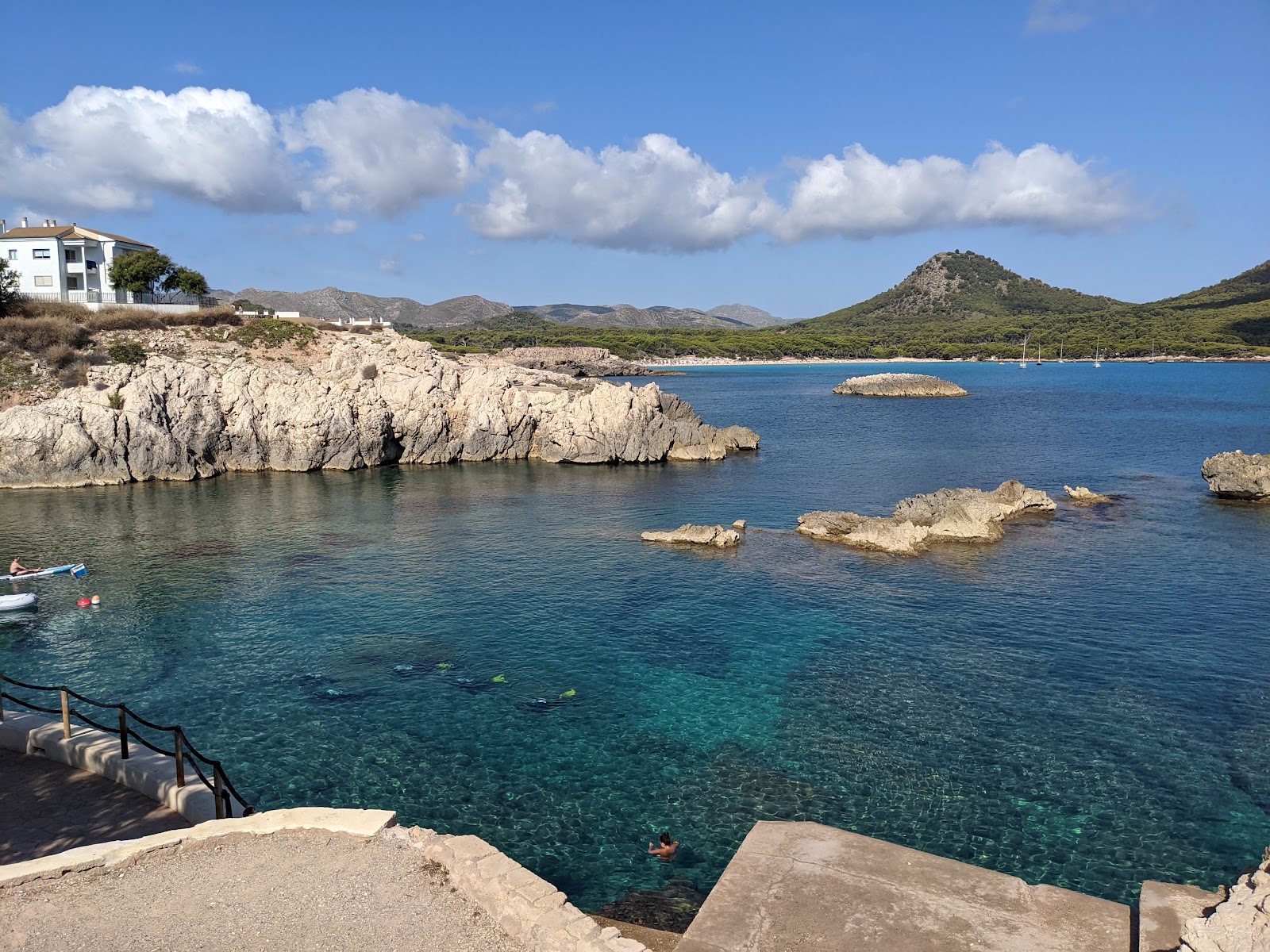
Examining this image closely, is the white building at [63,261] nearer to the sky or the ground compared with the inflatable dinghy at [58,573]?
nearer to the sky

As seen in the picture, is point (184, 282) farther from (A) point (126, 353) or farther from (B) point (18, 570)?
(B) point (18, 570)

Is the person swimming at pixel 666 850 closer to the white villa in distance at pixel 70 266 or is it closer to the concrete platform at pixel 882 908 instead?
the concrete platform at pixel 882 908

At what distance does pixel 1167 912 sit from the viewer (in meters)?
10.4

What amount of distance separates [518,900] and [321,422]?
194 ft

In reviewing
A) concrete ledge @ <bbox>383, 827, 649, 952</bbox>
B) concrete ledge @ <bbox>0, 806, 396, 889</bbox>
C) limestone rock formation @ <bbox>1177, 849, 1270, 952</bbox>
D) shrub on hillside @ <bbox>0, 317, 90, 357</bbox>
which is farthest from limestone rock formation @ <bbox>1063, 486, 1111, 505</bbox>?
shrub on hillside @ <bbox>0, 317, 90, 357</bbox>

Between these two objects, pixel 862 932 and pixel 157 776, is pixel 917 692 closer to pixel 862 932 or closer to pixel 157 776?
pixel 862 932

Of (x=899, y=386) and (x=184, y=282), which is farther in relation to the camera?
(x=899, y=386)

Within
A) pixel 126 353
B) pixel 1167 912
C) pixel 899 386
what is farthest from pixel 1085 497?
pixel 899 386

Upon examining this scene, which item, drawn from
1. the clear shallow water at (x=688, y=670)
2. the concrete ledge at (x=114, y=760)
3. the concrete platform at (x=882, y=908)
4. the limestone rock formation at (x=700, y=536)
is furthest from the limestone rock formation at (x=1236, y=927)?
the limestone rock formation at (x=700, y=536)

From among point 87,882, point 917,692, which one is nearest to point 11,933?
point 87,882

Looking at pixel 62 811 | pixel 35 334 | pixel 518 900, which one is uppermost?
pixel 35 334

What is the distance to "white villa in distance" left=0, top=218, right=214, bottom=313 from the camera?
85.1 meters

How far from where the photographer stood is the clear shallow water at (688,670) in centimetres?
1766

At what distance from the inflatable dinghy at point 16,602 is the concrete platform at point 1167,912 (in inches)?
1415
